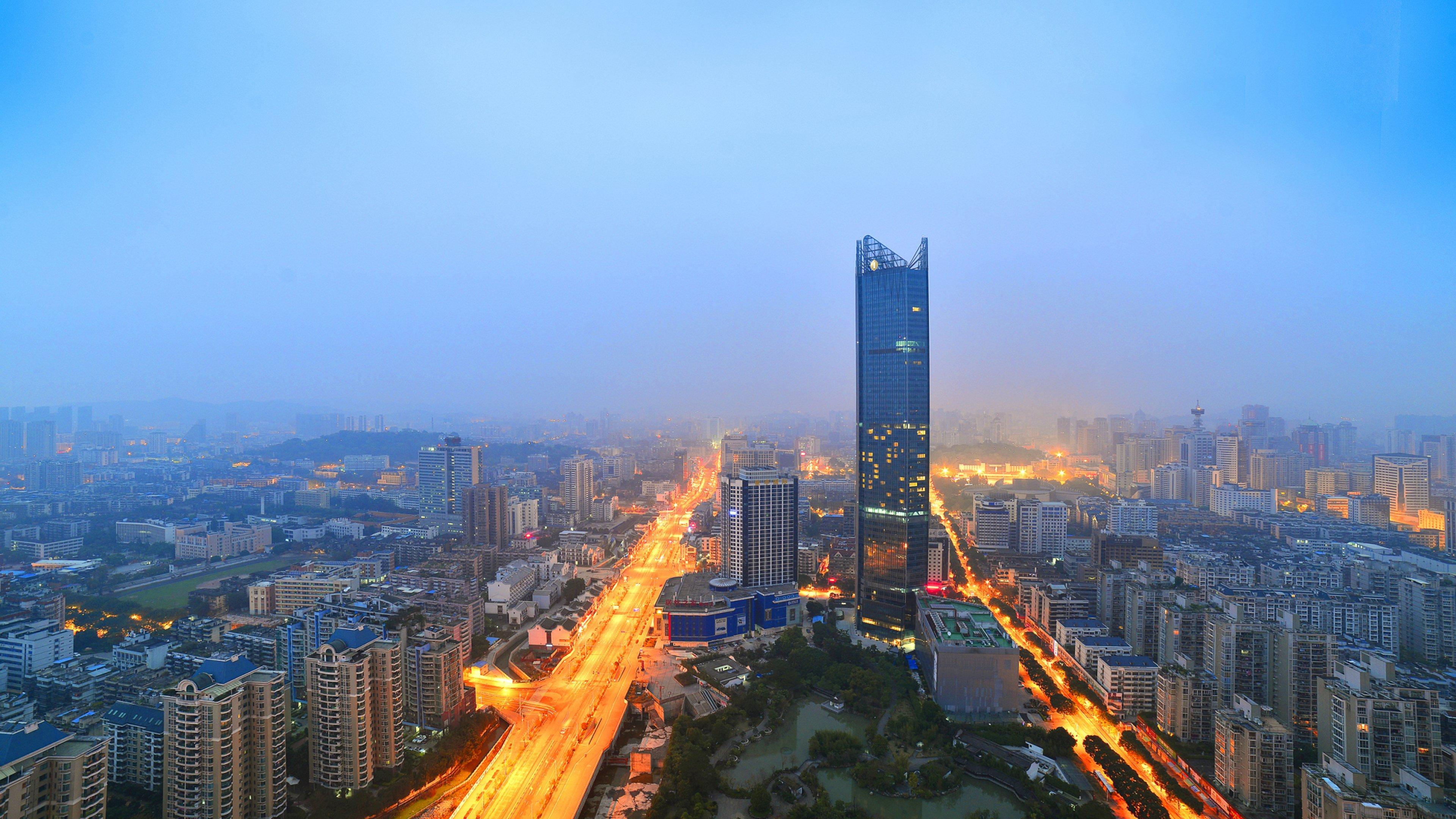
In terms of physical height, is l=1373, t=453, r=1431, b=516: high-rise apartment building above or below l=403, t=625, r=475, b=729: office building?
above

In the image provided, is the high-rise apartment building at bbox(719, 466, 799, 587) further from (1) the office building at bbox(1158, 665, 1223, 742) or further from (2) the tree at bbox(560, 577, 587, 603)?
(1) the office building at bbox(1158, 665, 1223, 742)

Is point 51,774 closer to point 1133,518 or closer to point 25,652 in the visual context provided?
point 25,652

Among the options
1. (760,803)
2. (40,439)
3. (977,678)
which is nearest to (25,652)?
(760,803)

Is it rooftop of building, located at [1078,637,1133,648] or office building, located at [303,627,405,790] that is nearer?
office building, located at [303,627,405,790]

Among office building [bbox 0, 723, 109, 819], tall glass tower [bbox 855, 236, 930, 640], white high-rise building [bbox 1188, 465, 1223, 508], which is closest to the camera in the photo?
office building [bbox 0, 723, 109, 819]

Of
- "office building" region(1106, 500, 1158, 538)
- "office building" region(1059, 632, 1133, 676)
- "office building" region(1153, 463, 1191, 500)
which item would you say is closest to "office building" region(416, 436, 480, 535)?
"office building" region(1059, 632, 1133, 676)

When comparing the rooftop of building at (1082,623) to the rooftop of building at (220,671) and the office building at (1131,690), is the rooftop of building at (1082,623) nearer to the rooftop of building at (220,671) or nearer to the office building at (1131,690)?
the office building at (1131,690)

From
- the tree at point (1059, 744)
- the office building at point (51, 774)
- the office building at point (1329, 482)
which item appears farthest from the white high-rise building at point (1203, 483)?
the office building at point (51, 774)
